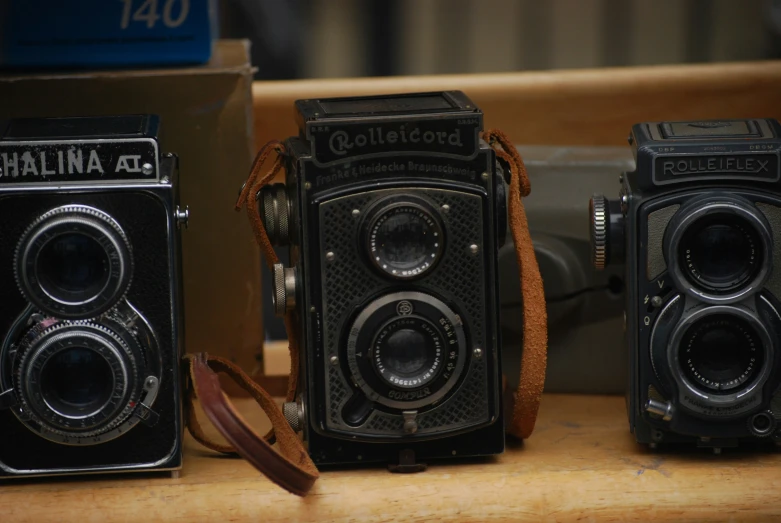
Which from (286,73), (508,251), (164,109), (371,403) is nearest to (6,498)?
(371,403)

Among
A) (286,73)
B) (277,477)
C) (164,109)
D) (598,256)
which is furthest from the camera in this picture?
(286,73)

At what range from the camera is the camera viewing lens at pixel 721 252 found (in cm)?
109

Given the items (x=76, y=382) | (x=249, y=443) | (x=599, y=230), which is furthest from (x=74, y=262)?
(x=599, y=230)

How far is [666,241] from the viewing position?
109cm

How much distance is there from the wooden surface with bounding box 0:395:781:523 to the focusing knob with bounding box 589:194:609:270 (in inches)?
7.6

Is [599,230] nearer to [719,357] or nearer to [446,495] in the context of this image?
[719,357]

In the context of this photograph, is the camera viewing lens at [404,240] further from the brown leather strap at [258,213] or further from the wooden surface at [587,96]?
the wooden surface at [587,96]

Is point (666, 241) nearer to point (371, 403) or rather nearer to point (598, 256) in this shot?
point (598, 256)

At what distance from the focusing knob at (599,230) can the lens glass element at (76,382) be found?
0.46 m

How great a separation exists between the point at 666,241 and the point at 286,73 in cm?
79

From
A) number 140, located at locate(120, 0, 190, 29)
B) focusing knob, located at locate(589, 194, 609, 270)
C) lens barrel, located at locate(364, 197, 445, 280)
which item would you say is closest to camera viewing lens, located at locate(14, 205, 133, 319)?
lens barrel, located at locate(364, 197, 445, 280)

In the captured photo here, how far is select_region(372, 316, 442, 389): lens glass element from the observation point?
1.08 meters

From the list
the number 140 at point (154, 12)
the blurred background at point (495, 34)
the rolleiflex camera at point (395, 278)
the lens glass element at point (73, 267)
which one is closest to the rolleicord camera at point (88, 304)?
the lens glass element at point (73, 267)

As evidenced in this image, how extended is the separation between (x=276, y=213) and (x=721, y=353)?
0.43 metres
